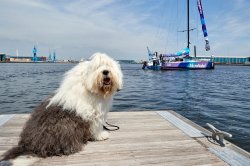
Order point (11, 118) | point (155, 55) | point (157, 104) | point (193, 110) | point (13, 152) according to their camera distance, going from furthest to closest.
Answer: point (155, 55) → point (157, 104) → point (193, 110) → point (11, 118) → point (13, 152)

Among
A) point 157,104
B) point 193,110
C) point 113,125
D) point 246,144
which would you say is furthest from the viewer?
point 157,104

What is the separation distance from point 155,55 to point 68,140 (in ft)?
174

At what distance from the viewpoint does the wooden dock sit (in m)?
3.29

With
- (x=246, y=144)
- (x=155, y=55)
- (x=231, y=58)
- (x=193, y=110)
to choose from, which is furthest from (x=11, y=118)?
(x=231, y=58)

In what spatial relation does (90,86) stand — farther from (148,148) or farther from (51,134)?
(148,148)

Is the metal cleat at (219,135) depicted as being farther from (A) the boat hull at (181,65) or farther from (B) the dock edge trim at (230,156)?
(A) the boat hull at (181,65)

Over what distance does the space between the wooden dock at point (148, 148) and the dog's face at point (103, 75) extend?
0.92 m

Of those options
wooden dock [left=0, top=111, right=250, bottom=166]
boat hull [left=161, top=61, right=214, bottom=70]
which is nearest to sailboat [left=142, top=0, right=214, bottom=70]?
boat hull [left=161, top=61, right=214, bottom=70]

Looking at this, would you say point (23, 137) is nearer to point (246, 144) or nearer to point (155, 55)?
point (246, 144)

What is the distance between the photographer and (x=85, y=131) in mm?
3848

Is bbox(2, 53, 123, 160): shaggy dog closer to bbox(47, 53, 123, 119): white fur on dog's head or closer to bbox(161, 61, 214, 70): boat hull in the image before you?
bbox(47, 53, 123, 119): white fur on dog's head

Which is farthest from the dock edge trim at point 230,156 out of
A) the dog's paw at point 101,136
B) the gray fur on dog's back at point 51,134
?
the gray fur on dog's back at point 51,134

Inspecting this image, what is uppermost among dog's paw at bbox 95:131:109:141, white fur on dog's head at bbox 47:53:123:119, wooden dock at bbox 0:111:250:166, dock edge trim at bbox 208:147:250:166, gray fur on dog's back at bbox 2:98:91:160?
white fur on dog's head at bbox 47:53:123:119

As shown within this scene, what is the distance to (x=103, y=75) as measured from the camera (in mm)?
3572
